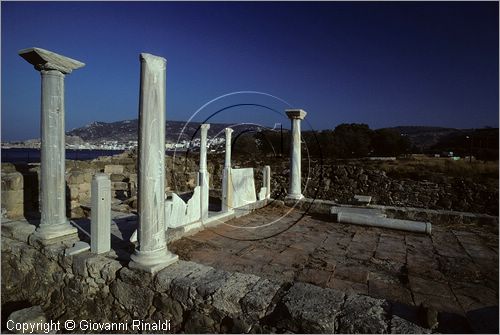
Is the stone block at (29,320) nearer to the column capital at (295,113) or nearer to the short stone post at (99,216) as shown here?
the short stone post at (99,216)

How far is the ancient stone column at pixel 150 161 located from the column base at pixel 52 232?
1988 mm

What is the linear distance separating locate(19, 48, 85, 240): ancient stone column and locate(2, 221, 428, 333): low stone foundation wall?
0.40 m

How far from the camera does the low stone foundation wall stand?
278 centimetres

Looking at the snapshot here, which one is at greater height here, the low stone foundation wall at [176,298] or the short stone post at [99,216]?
the short stone post at [99,216]

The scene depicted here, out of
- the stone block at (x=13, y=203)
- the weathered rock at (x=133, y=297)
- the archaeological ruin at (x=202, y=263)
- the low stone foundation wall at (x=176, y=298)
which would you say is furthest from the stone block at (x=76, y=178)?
the weathered rock at (x=133, y=297)

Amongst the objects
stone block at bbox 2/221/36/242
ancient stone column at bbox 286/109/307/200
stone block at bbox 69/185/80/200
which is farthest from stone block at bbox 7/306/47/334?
A: ancient stone column at bbox 286/109/307/200

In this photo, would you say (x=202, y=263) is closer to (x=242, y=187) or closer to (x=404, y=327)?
(x=404, y=327)

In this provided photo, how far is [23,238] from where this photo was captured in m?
5.15

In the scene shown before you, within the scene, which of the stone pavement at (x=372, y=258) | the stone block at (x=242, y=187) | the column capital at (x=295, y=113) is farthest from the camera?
the column capital at (x=295, y=113)

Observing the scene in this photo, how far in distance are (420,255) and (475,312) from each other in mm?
2291

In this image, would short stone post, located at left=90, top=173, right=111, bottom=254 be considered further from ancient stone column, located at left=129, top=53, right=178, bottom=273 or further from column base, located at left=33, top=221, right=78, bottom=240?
column base, located at left=33, top=221, right=78, bottom=240

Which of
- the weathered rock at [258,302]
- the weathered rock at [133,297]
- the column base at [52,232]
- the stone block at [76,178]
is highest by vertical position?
the stone block at [76,178]

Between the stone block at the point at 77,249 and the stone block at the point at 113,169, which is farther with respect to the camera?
the stone block at the point at 113,169

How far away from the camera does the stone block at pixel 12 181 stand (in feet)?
19.5
